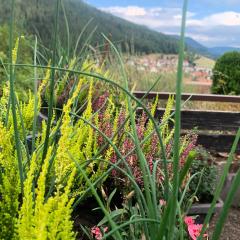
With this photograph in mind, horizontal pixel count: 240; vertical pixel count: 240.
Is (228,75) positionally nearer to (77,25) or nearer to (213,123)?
(77,25)

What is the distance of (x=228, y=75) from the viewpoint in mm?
8742

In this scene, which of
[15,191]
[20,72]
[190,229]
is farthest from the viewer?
[20,72]

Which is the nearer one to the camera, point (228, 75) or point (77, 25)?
point (77, 25)

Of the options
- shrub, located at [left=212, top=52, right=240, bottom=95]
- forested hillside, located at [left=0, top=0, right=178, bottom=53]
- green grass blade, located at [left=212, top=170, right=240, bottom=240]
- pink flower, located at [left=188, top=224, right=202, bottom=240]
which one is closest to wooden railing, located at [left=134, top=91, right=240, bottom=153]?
forested hillside, located at [left=0, top=0, right=178, bottom=53]

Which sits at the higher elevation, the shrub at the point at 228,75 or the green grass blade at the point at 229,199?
the green grass blade at the point at 229,199

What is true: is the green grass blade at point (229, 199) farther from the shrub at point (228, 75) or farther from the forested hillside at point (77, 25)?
the shrub at point (228, 75)

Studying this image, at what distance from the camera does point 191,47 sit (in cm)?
1038

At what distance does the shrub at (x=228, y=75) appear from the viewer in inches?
339

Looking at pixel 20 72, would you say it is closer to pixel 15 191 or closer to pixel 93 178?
pixel 93 178

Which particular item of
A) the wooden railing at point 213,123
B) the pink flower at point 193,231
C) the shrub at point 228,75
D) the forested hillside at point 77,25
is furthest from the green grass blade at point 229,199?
the shrub at point 228,75

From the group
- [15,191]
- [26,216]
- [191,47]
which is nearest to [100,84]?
[15,191]

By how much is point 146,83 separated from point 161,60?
3109 millimetres

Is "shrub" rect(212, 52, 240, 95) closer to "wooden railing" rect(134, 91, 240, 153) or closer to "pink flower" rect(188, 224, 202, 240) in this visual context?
"wooden railing" rect(134, 91, 240, 153)

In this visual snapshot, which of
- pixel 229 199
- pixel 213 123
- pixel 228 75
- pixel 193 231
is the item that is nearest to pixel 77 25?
pixel 213 123
